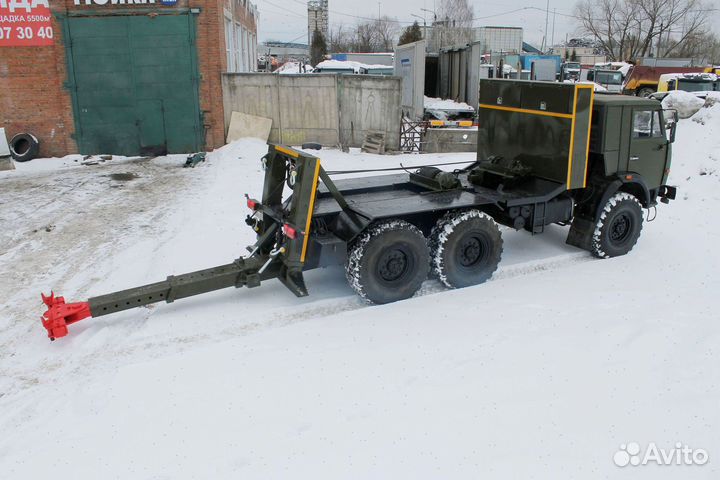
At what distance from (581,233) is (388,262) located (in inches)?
125

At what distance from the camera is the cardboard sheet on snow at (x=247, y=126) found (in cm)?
1742

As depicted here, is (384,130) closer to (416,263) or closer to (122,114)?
(122,114)

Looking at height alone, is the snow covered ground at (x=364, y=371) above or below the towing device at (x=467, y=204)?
below

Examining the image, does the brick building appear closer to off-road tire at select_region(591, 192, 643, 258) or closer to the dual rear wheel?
the dual rear wheel

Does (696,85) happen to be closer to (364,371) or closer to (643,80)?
(643,80)

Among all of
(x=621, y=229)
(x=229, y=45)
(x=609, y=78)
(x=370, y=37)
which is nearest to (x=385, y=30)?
(x=370, y=37)

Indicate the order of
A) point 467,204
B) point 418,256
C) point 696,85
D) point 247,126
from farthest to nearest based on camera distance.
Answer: point 696,85, point 247,126, point 467,204, point 418,256

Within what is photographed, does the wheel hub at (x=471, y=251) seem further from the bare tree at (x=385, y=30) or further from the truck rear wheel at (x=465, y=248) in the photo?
the bare tree at (x=385, y=30)

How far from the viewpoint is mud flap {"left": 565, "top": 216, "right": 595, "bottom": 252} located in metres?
8.20

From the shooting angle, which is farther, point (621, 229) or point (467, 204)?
point (621, 229)

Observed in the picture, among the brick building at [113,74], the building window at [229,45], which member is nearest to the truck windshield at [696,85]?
the building window at [229,45]

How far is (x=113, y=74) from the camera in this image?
54.1 feet

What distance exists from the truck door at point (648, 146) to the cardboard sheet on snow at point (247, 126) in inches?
448

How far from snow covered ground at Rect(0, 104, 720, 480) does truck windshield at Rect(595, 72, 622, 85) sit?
29.0m
